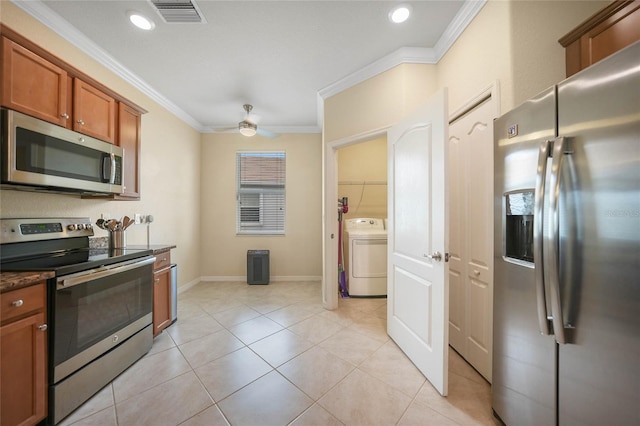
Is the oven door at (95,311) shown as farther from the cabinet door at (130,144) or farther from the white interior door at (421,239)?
the white interior door at (421,239)

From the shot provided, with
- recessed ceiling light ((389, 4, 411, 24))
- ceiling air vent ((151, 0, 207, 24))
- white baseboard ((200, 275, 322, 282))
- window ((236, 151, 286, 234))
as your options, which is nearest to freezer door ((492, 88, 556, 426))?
recessed ceiling light ((389, 4, 411, 24))

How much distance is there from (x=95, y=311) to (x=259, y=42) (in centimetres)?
255

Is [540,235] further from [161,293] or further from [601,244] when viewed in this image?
[161,293]

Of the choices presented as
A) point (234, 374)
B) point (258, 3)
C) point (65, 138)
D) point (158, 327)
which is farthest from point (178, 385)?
point (258, 3)

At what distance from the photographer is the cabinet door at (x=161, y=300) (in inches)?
86.9

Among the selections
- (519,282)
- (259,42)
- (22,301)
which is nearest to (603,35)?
(519,282)

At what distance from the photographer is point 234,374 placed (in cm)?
176

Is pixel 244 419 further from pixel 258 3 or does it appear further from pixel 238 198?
pixel 238 198

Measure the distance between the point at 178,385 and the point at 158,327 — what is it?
0.83m

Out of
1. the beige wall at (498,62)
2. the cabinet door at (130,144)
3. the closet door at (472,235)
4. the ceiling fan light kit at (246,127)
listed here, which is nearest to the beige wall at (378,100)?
the beige wall at (498,62)

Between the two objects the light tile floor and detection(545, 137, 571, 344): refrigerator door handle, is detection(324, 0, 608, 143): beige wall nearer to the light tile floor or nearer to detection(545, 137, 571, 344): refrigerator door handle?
detection(545, 137, 571, 344): refrigerator door handle

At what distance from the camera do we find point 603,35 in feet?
3.54

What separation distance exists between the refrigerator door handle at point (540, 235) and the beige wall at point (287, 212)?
3423 millimetres

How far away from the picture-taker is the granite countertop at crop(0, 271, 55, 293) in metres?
1.12
